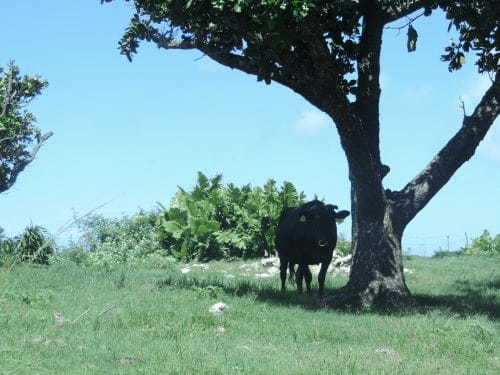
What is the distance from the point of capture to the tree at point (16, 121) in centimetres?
2753

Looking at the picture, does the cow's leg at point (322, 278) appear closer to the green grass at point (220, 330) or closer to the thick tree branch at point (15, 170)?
the green grass at point (220, 330)

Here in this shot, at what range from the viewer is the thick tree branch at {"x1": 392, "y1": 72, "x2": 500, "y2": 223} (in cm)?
1709

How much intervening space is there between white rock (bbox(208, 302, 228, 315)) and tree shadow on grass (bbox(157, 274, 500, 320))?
1868 millimetres

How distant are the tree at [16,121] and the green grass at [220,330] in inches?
397

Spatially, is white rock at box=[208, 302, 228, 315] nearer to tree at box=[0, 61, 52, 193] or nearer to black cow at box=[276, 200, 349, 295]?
black cow at box=[276, 200, 349, 295]

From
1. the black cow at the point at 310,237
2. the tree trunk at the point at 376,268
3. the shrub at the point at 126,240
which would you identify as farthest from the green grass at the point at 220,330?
the shrub at the point at 126,240

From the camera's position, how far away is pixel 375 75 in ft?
56.2

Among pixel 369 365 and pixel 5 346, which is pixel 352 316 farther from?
pixel 5 346

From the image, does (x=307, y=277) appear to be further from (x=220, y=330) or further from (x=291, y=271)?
(x=220, y=330)

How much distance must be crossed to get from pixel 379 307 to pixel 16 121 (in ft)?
54.6

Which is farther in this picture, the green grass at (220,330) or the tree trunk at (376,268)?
the tree trunk at (376,268)

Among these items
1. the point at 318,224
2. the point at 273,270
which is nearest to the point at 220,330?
the point at 318,224

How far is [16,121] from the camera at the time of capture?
89.7 ft

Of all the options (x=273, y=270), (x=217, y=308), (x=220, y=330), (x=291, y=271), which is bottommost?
(x=220, y=330)
